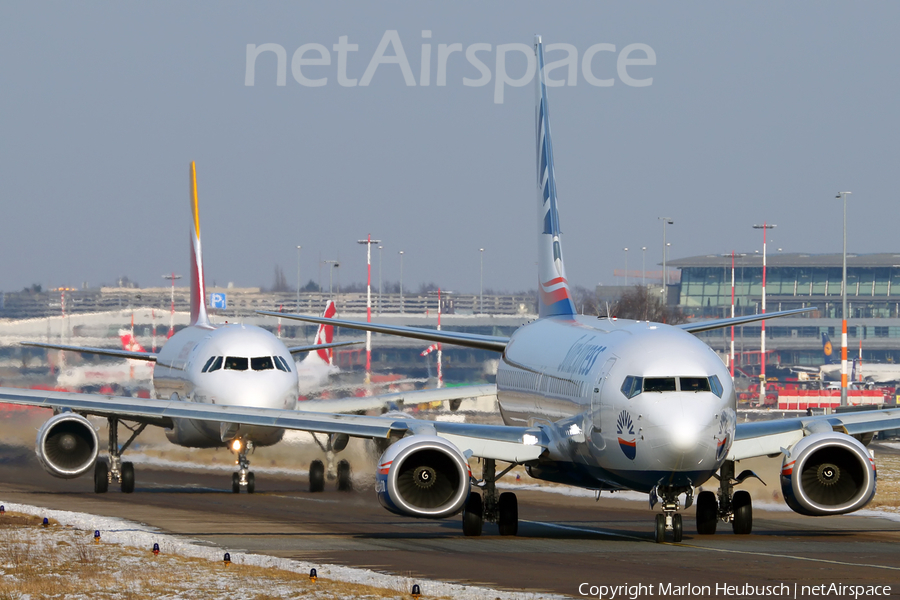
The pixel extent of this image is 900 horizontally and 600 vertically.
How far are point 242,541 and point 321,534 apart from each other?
1.94 m

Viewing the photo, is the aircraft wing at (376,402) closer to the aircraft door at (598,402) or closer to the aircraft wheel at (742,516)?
the aircraft wheel at (742,516)

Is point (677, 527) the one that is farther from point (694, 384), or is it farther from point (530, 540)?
point (530, 540)

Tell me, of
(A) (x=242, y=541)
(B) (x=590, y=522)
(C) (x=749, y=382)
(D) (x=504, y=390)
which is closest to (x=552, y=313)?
(D) (x=504, y=390)

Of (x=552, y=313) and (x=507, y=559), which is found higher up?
(x=552, y=313)

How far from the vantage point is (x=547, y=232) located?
34.6 meters

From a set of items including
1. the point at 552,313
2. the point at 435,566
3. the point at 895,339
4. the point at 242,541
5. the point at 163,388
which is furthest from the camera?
the point at 895,339

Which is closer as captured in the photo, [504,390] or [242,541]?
[242,541]

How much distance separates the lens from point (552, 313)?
3281 cm

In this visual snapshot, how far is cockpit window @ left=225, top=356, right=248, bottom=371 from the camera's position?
3538 cm

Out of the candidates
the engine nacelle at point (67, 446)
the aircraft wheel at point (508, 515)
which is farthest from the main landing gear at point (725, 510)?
the engine nacelle at point (67, 446)

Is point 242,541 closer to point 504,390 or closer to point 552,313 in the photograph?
point 504,390

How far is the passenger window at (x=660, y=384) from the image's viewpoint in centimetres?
2062

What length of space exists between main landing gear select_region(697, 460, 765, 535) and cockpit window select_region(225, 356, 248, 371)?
49.6 feet

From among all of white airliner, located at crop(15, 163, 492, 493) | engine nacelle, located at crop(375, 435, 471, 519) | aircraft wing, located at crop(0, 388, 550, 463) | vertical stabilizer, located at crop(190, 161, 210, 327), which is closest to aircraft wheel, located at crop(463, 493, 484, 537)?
aircraft wing, located at crop(0, 388, 550, 463)
